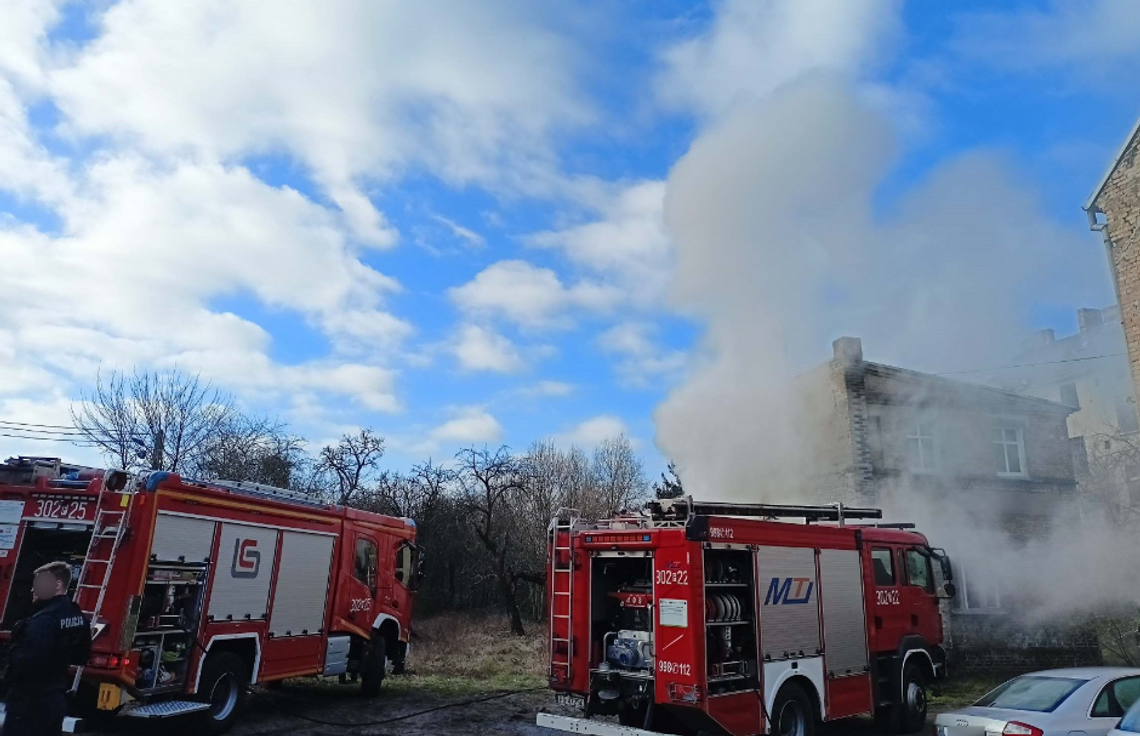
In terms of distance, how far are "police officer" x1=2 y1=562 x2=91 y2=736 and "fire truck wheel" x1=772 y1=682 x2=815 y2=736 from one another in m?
6.98

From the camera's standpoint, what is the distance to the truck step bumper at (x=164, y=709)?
25.0 ft

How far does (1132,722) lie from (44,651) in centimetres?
765

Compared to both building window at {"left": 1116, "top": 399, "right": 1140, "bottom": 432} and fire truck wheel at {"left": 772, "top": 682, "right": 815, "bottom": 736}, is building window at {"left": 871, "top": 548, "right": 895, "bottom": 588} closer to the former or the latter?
fire truck wheel at {"left": 772, "top": 682, "right": 815, "bottom": 736}

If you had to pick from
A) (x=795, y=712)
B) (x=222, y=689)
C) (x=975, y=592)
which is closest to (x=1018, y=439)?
(x=975, y=592)

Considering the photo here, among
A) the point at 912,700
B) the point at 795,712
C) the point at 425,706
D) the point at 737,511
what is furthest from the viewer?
the point at 425,706

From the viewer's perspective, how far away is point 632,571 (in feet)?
30.1

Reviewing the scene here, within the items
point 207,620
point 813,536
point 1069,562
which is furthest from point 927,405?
point 207,620

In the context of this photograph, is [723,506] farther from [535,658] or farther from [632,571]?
[535,658]

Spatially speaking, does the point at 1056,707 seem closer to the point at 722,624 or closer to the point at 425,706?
the point at 722,624

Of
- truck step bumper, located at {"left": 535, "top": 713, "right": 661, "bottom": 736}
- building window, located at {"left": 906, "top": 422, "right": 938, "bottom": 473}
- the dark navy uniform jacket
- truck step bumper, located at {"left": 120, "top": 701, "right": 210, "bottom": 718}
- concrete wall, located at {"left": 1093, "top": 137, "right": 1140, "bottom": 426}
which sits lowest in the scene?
truck step bumper, located at {"left": 535, "top": 713, "right": 661, "bottom": 736}

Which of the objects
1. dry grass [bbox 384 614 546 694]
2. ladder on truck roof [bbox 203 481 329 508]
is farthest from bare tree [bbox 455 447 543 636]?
ladder on truck roof [bbox 203 481 329 508]

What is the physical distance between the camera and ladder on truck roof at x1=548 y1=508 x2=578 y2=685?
29.2ft

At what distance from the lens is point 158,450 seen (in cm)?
2642

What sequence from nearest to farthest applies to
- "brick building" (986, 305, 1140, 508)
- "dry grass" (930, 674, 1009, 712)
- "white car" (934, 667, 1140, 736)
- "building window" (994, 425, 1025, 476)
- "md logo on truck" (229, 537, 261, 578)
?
"white car" (934, 667, 1140, 736) < "md logo on truck" (229, 537, 261, 578) < "dry grass" (930, 674, 1009, 712) < "building window" (994, 425, 1025, 476) < "brick building" (986, 305, 1140, 508)
